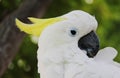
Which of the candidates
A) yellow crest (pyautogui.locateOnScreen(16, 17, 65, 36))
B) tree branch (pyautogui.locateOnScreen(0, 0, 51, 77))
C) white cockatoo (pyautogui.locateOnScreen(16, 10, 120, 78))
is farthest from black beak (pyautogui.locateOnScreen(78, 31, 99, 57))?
tree branch (pyautogui.locateOnScreen(0, 0, 51, 77))

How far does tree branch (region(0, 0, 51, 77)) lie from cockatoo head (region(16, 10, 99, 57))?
1.73 m

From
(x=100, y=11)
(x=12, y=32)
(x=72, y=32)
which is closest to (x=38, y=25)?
(x=72, y=32)

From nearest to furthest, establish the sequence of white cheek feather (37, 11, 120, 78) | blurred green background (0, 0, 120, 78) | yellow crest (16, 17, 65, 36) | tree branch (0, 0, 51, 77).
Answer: white cheek feather (37, 11, 120, 78)
yellow crest (16, 17, 65, 36)
tree branch (0, 0, 51, 77)
blurred green background (0, 0, 120, 78)

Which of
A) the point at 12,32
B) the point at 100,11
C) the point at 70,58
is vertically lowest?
the point at 100,11

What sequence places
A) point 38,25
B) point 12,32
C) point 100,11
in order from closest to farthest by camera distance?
point 38,25 < point 12,32 < point 100,11

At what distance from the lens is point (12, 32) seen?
12.1ft

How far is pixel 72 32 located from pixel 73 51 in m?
0.09

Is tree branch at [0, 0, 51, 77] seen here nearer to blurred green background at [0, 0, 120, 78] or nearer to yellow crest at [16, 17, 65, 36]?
blurred green background at [0, 0, 120, 78]

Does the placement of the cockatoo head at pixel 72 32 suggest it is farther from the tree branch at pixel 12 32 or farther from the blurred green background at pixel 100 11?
the blurred green background at pixel 100 11

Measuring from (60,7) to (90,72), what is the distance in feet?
9.64

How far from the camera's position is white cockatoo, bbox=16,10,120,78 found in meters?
1.79

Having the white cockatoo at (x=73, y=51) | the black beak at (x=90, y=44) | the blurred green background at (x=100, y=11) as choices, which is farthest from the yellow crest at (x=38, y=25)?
the blurred green background at (x=100, y=11)

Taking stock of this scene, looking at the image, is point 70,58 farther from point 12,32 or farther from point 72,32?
point 12,32

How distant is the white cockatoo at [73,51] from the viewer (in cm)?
179
